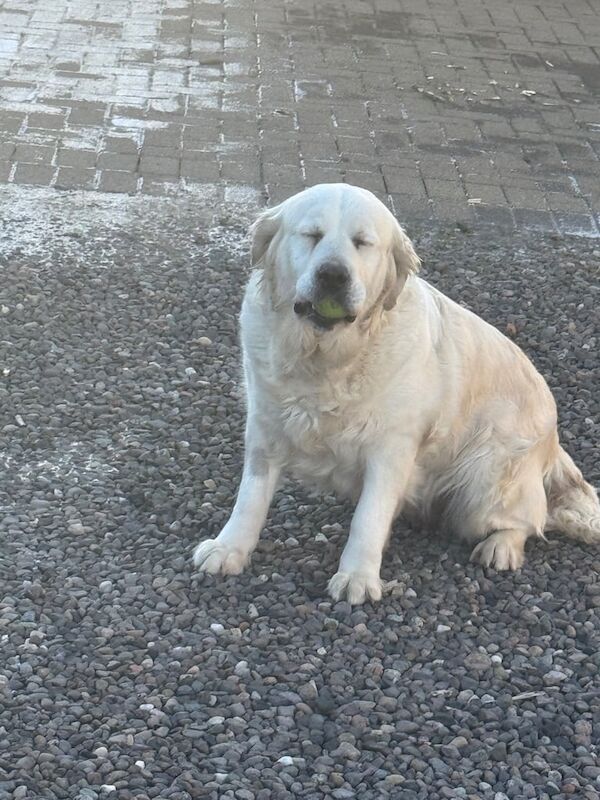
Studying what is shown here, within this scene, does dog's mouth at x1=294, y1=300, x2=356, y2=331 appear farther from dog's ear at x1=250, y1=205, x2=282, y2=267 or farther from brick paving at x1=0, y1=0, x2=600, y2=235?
brick paving at x1=0, y1=0, x2=600, y2=235

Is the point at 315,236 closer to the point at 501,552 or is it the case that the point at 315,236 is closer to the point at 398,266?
the point at 398,266

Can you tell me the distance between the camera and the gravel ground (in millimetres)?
3188

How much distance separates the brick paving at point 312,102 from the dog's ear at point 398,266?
3367 mm

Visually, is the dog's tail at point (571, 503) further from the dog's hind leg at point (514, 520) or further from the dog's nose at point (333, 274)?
the dog's nose at point (333, 274)

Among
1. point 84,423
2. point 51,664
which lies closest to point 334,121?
point 84,423

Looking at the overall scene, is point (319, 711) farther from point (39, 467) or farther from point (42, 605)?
point (39, 467)

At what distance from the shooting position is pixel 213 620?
3768 mm

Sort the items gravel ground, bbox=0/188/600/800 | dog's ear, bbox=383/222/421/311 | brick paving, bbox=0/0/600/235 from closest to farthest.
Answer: gravel ground, bbox=0/188/600/800 → dog's ear, bbox=383/222/421/311 → brick paving, bbox=0/0/600/235

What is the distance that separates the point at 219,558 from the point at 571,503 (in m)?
1.38

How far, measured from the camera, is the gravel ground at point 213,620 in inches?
125

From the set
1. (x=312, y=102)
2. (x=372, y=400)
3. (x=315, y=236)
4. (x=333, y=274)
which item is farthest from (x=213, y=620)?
(x=312, y=102)

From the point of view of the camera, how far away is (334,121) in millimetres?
8508

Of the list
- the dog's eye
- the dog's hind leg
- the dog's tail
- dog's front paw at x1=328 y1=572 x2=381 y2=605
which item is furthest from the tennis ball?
the dog's tail

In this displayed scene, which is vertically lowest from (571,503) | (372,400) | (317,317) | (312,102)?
(312,102)
